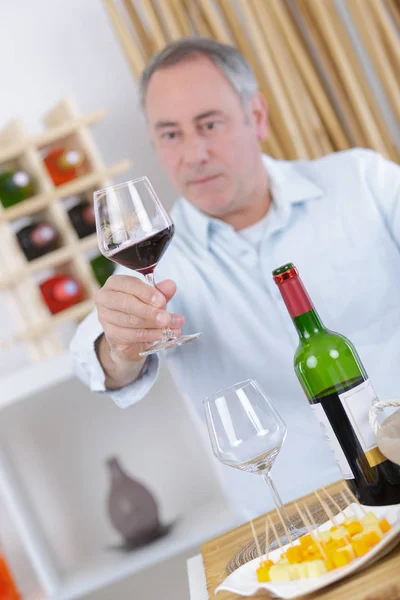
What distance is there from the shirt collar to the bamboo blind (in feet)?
1.77

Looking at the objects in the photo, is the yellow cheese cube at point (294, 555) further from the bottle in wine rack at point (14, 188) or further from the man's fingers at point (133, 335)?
the bottle in wine rack at point (14, 188)

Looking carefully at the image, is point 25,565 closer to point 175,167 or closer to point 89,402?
point 89,402

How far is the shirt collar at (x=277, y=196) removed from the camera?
1.57 metres

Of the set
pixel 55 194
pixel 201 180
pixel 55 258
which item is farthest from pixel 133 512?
pixel 201 180

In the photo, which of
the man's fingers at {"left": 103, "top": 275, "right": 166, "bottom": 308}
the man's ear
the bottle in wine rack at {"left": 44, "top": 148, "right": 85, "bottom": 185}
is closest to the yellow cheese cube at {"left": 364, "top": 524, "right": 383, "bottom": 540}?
the man's fingers at {"left": 103, "top": 275, "right": 166, "bottom": 308}

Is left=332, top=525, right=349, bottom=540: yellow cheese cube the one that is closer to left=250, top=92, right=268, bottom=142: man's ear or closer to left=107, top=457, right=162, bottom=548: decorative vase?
left=250, top=92, right=268, bottom=142: man's ear

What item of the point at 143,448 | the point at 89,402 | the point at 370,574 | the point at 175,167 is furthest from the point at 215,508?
the point at 370,574

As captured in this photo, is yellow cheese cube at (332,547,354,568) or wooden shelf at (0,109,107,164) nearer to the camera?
yellow cheese cube at (332,547,354,568)

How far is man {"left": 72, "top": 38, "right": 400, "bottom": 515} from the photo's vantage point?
4.88 ft

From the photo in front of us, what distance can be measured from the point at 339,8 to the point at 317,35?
123mm

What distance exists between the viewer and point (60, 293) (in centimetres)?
200

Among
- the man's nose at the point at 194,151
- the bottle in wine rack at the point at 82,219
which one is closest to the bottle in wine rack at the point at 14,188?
the bottle in wine rack at the point at 82,219

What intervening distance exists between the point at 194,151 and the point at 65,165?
0.64 meters

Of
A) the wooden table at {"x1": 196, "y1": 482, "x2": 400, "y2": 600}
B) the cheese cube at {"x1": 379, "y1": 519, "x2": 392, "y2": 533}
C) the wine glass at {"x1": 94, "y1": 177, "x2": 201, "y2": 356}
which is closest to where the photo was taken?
the wooden table at {"x1": 196, "y1": 482, "x2": 400, "y2": 600}
